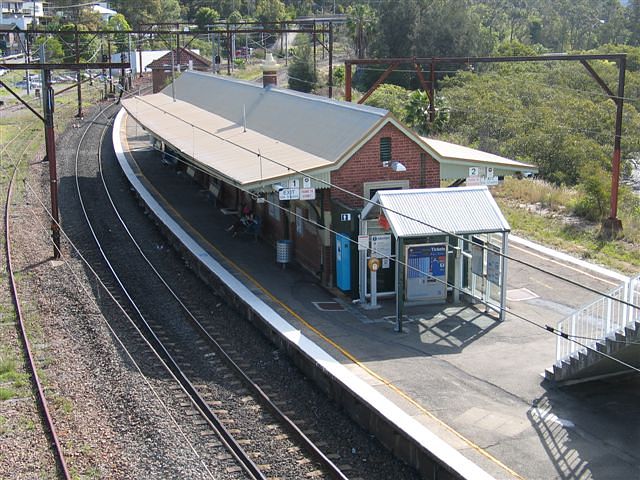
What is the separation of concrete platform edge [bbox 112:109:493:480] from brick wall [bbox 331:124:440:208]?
3049 millimetres

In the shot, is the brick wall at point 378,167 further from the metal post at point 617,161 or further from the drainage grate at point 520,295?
the metal post at point 617,161

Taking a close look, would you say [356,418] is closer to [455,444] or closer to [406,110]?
[455,444]

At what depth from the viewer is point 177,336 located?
17.0 m

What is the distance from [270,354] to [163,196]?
15491 millimetres

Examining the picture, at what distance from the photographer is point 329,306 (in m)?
17.9

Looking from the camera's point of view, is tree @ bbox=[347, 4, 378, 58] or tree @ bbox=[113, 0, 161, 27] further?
tree @ bbox=[113, 0, 161, 27]

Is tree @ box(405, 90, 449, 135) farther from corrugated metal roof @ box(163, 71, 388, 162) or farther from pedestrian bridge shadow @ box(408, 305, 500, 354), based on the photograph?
pedestrian bridge shadow @ box(408, 305, 500, 354)

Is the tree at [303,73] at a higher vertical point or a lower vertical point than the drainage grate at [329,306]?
higher

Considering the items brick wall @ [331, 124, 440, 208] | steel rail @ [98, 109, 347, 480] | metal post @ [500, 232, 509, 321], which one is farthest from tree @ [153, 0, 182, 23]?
metal post @ [500, 232, 509, 321]

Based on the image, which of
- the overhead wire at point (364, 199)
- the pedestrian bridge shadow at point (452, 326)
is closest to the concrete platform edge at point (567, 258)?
the overhead wire at point (364, 199)

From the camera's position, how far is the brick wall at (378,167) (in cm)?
1888

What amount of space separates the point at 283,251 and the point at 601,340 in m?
9.43

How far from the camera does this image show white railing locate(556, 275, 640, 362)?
41.0ft

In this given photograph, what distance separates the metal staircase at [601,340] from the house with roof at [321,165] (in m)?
4.88
